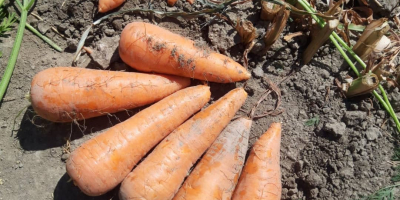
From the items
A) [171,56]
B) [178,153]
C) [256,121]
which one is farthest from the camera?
[256,121]

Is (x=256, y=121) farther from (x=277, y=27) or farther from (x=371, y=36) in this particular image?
(x=371, y=36)

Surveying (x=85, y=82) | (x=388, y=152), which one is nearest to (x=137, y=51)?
(x=85, y=82)

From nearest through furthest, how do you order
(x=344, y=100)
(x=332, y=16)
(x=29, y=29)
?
(x=332, y=16) < (x=344, y=100) < (x=29, y=29)

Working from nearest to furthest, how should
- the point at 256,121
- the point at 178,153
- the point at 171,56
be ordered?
the point at 178,153
the point at 171,56
the point at 256,121

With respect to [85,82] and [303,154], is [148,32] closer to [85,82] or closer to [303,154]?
[85,82]

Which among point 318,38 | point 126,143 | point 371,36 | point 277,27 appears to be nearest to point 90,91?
point 126,143

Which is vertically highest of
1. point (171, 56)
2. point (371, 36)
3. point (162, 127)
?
point (371, 36)

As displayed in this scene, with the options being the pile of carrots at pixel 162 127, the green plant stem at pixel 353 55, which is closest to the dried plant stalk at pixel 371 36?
the green plant stem at pixel 353 55
